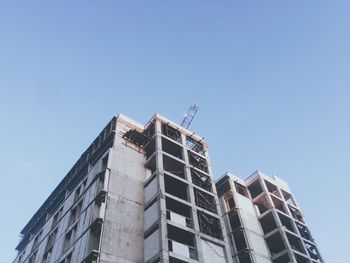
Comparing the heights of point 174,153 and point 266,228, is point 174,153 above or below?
above

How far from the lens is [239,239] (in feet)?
180

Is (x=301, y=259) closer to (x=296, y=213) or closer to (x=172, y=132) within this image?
(x=296, y=213)

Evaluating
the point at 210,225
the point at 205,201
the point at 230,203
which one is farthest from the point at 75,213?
Result: the point at 230,203

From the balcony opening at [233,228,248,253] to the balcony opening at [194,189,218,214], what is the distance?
11.0 metres

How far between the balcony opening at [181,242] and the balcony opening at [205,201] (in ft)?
18.9

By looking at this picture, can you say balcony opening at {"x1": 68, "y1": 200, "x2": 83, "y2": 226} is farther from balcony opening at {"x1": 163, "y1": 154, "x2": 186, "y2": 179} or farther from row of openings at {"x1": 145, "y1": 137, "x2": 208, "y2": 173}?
balcony opening at {"x1": 163, "y1": 154, "x2": 186, "y2": 179}

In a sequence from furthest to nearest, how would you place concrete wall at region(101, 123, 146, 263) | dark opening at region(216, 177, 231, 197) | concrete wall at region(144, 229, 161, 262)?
dark opening at region(216, 177, 231, 197), concrete wall at region(101, 123, 146, 263), concrete wall at region(144, 229, 161, 262)

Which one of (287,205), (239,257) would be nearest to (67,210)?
(239,257)

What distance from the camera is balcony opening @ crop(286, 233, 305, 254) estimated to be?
55.1 m

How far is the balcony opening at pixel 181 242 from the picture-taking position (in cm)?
3538

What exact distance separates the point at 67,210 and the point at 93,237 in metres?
14.5

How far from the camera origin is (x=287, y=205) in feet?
206

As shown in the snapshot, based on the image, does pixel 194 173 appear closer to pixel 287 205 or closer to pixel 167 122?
pixel 167 122

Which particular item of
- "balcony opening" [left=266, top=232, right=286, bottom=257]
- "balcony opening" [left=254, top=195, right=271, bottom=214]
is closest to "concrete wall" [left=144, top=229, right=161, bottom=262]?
"balcony opening" [left=266, top=232, right=286, bottom=257]
